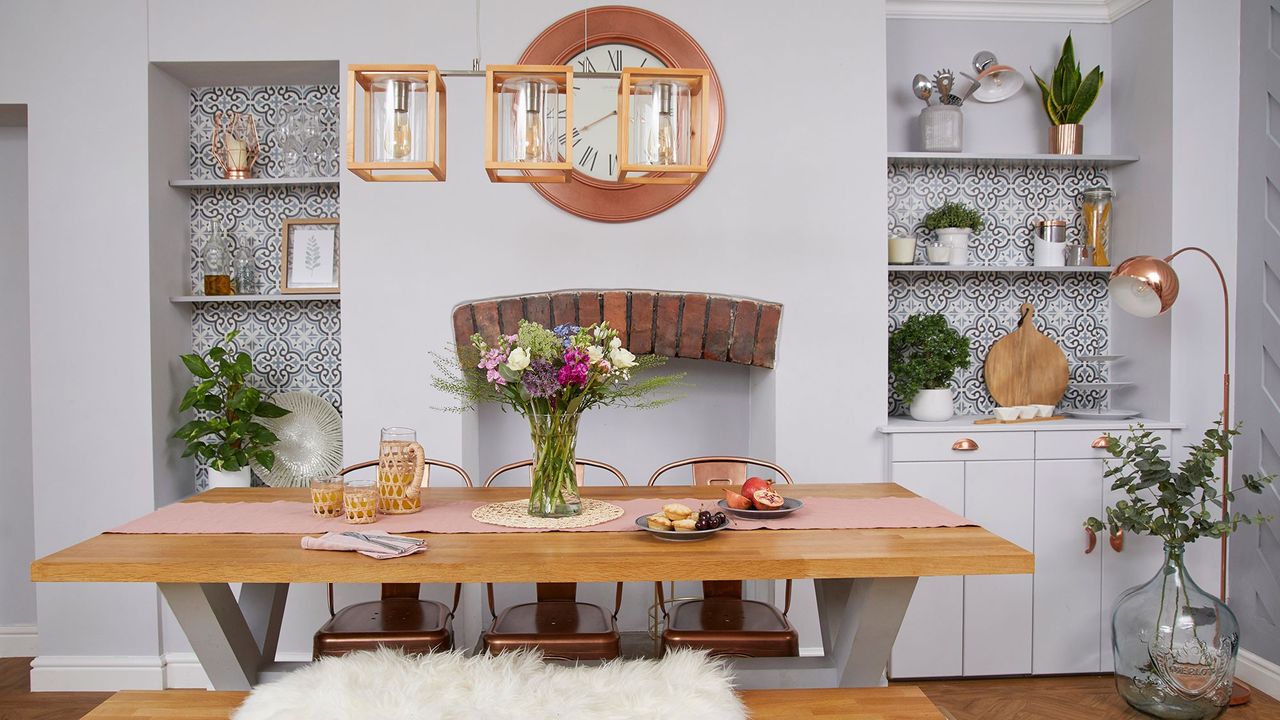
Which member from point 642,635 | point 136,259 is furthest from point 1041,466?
point 136,259

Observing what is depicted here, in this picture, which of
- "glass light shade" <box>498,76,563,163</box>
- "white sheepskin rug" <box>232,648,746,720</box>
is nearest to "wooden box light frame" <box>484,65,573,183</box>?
"glass light shade" <box>498,76,563,163</box>

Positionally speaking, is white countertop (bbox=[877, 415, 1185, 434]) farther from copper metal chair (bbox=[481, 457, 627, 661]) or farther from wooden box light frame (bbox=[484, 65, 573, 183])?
wooden box light frame (bbox=[484, 65, 573, 183])

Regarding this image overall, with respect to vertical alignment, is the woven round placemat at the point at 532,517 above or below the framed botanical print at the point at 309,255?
below

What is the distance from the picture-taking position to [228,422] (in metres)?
3.48

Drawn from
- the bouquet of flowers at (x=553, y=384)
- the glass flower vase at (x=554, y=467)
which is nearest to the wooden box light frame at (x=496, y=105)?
the bouquet of flowers at (x=553, y=384)

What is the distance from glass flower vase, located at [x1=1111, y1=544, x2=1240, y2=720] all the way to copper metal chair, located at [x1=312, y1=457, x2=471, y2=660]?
243 cm

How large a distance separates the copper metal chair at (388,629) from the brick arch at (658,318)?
1142 millimetres

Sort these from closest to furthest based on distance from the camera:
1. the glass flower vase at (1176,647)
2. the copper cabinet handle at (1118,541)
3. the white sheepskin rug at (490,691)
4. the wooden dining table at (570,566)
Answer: the white sheepskin rug at (490,691), the wooden dining table at (570,566), the glass flower vase at (1176,647), the copper cabinet handle at (1118,541)

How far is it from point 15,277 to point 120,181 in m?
0.86

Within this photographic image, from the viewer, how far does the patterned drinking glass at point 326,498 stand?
89.9 inches

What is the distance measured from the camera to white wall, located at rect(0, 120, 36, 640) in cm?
380

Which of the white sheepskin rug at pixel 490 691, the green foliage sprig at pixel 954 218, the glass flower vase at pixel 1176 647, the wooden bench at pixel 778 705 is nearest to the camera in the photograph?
Answer: the white sheepskin rug at pixel 490 691

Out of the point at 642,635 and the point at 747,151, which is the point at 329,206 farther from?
the point at 642,635

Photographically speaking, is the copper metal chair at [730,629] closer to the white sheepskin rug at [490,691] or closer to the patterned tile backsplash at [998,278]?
the white sheepskin rug at [490,691]
